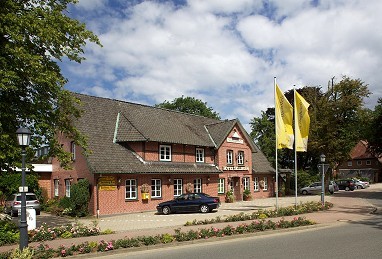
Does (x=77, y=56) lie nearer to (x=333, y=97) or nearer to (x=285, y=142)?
(x=285, y=142)

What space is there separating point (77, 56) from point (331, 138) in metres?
31.3

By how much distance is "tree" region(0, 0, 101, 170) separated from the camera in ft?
48.2

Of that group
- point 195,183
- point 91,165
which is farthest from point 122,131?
point 195,183

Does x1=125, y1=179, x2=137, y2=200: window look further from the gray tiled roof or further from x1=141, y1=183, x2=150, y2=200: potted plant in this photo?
the gray tiled roof

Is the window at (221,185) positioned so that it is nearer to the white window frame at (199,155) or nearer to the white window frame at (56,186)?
the white window frame at (199,155)

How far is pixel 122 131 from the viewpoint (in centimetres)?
2850

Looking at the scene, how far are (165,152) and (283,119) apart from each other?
34.4ft

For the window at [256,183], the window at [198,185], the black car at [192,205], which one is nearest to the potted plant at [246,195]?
the window at [256,183]

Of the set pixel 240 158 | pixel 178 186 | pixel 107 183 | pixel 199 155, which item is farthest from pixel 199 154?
pixel 107 183

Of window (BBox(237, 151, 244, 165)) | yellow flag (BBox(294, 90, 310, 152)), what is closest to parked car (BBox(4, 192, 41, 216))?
yellow flag (BBox(294, 90, 310, 152))

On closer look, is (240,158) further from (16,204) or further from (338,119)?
(16,204)

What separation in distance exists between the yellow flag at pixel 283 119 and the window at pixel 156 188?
9890 millimetres

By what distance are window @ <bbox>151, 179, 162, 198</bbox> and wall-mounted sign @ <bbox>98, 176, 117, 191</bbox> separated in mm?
3452

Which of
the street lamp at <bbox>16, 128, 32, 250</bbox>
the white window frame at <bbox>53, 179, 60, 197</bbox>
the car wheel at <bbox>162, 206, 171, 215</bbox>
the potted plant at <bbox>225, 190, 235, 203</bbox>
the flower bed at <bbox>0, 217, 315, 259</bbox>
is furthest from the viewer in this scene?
the potted plant at <bbox>225, 190, 235, 203</bbox>
